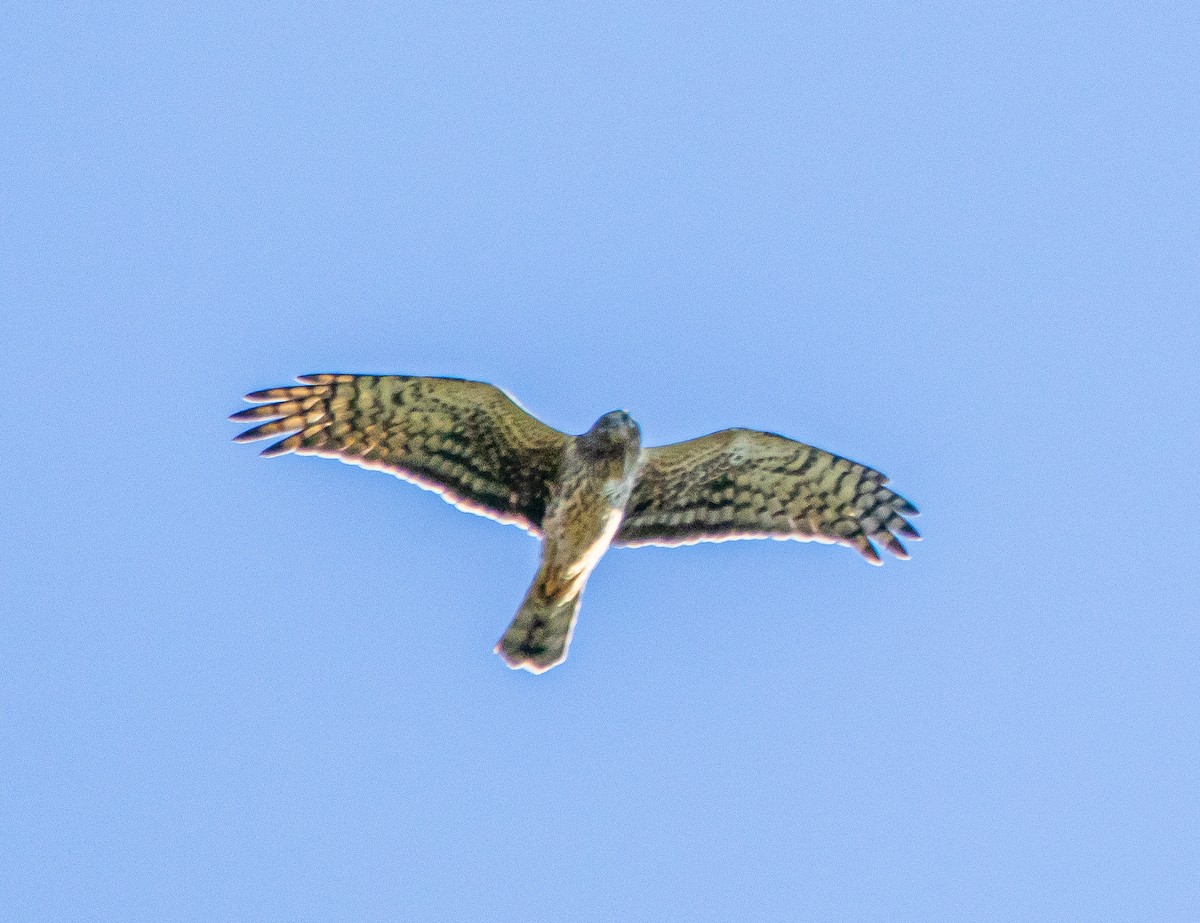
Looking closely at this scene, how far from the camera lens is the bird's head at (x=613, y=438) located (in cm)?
802

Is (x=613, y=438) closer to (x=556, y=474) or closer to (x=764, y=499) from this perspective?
(x=556, y=474)

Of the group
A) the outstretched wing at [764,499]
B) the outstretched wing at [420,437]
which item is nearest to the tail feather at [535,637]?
the outstretched wing at [420,437]

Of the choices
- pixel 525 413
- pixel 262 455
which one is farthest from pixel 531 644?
pixel 262 455

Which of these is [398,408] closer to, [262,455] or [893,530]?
[262,455]

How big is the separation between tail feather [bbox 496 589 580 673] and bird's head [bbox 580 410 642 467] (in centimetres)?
90

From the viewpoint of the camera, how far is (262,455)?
8336 millimetres

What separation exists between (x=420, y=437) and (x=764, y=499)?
7.27 ft

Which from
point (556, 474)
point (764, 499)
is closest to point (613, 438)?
point (556, 474)

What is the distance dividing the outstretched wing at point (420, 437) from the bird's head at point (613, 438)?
1.28 feet

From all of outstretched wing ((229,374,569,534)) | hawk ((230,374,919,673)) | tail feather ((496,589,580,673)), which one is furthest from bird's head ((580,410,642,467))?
tail feather ((496,589,580,673))

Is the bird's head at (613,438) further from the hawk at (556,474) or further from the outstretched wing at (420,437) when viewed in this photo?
the outstretched wing at (420,437)

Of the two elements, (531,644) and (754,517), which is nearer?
(531,644)

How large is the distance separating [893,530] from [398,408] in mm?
3215

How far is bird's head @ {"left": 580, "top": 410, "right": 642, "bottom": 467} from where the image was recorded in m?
8.02
